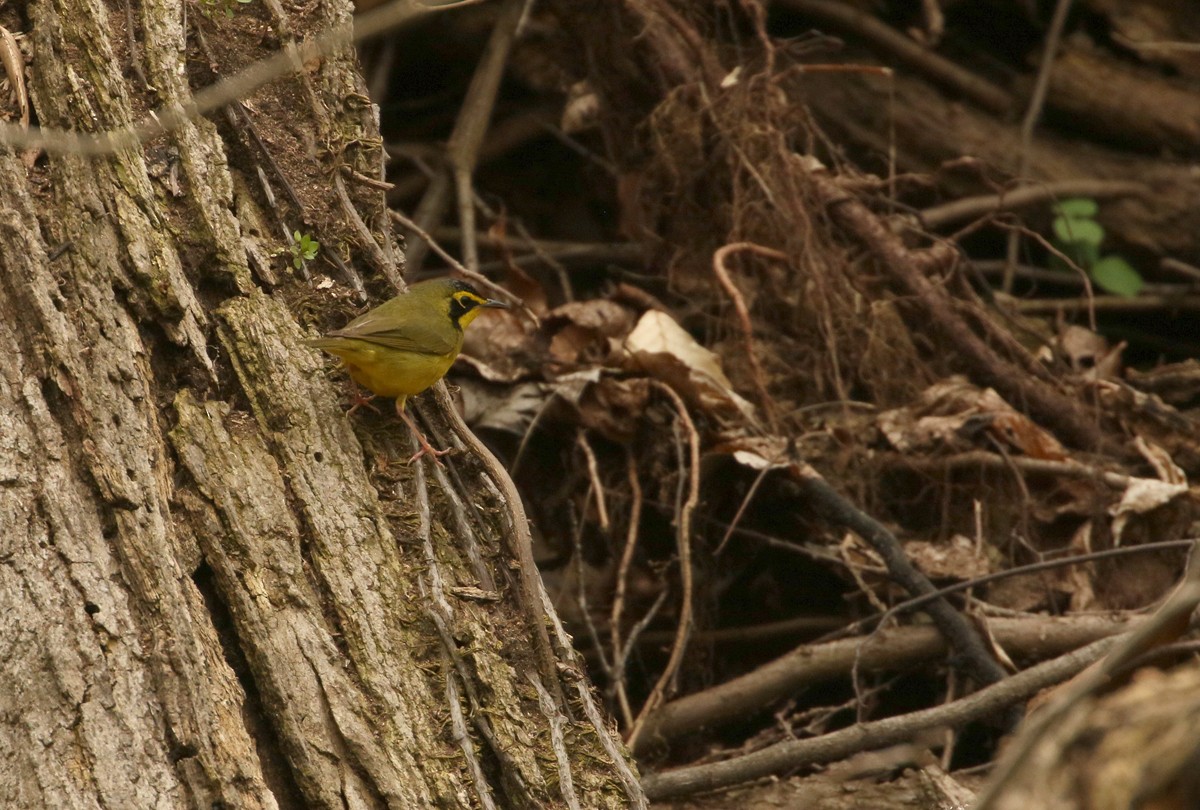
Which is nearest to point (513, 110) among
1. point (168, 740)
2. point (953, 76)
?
point (953, 76)

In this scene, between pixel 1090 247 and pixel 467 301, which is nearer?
pixel 467 301

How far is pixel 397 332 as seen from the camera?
401cm

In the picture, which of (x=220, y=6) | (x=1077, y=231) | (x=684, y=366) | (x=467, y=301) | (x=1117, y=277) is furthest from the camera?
(x=1117, y=277)

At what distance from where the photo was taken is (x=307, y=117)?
4434mm

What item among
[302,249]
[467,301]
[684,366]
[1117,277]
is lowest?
[1117,277]

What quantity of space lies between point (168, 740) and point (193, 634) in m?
0.27

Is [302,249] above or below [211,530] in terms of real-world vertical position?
above

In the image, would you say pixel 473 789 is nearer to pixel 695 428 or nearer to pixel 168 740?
pixel 168 740

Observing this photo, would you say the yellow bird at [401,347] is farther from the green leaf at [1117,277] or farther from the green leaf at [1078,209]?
the green leaf at [1117,277]

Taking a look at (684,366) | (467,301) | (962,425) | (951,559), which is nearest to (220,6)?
(467,301)

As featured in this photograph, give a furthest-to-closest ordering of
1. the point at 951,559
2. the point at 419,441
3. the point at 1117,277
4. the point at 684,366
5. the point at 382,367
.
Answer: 1. the point at 1117,277
2. the point at 684,366
3. the point at 951,559
4. the point at 419,441
5. the point at 382,367

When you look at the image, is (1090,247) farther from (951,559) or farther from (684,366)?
(684,366)

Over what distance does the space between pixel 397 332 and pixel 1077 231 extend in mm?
4681

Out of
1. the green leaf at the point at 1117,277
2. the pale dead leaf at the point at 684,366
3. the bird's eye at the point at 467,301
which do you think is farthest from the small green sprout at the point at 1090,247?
the bird's eye at the point at 467,301
